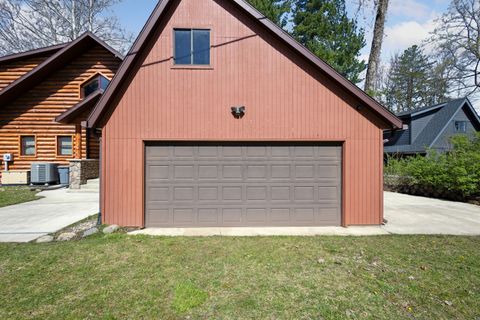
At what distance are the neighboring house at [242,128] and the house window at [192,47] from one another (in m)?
0.03

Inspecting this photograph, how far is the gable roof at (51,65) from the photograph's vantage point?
12.8 meters

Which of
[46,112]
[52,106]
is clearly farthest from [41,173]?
[52,106]

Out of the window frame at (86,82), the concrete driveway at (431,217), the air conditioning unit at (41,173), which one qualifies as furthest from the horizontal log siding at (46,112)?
the concrete driveway at (431,217)

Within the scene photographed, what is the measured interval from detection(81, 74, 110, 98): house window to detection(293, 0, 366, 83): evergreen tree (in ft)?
48.9

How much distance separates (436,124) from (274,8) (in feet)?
54.4

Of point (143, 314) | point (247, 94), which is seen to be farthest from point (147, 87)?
point (143, 314)

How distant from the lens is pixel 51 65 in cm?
1338

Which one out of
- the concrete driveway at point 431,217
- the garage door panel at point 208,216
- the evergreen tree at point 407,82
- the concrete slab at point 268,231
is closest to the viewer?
the concrete slab at point 268,231

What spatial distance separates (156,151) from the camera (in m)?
6.92

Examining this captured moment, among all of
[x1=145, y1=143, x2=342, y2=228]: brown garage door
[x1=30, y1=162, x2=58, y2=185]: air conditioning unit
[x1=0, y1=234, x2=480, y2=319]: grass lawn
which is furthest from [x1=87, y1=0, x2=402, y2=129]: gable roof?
[x1=30, y1=162, x2=58, y2=185]: air conditioning unit

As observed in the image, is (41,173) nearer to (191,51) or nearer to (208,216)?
(208,216)

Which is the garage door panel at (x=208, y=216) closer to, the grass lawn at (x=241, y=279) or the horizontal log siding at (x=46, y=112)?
the grass lawn at (x=241, y=279)

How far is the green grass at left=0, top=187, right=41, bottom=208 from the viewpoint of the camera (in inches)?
381

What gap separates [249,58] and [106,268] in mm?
5993
